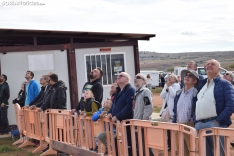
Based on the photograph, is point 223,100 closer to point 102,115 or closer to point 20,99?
point 102,115

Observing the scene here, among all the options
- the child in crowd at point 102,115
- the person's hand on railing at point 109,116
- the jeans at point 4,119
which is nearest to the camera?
the person's hand on railing at point 109,116

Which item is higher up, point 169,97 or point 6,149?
point 169,97

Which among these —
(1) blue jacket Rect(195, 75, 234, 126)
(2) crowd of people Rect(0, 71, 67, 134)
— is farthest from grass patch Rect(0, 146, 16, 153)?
(1) blue jacket Rect(195, 75, 234, 126)

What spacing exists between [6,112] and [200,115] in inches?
315

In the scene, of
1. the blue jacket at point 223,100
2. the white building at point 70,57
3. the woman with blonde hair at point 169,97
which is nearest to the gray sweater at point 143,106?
the blue jacket at point 223,100

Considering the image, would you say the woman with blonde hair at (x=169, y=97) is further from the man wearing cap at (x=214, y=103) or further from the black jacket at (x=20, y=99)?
the black jacket at (x=20, y=99)

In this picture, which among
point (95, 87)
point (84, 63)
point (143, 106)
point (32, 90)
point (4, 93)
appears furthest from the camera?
point (84, 63)

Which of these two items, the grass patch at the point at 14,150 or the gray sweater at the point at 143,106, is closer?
the gray sweater at the point at 143,106

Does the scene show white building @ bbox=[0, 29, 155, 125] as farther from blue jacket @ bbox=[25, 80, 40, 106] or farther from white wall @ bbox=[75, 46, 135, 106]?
blue jacket @ bbox=[25, 80, 40, 106]

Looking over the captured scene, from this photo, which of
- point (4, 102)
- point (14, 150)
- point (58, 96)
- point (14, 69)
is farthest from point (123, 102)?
point (14, 69)

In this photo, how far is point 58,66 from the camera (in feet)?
43.8

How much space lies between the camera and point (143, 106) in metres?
6.49

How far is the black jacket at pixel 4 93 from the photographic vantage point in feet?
39.1

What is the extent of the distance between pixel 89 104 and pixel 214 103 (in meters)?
→ 2.96
